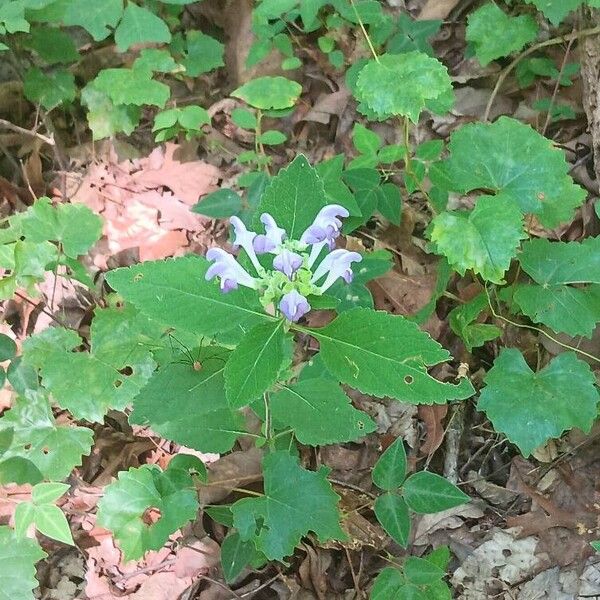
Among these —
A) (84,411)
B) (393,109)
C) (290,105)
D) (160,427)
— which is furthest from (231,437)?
(290,105)

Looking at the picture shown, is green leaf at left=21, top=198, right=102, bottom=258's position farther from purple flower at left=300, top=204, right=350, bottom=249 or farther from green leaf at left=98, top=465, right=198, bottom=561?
purple flower at left=300, top=204, right=350, bottom=249

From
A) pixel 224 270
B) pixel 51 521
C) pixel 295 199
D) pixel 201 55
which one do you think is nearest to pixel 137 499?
pixel 51 521

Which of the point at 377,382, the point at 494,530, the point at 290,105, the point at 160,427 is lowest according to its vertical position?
the point at 494,530

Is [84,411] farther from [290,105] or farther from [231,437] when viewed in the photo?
[290,105]

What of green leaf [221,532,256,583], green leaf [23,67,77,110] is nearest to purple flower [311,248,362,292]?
green leaf [221,532,256,583]

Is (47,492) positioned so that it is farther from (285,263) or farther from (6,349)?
(285,263)

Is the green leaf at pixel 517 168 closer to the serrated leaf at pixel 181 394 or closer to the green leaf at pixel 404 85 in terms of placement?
the green leaf at pixel 404 85
